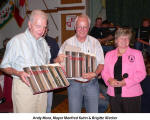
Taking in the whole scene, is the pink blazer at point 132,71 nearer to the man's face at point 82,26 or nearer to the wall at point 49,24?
the man's face at point 82,26

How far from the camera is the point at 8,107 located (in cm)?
300

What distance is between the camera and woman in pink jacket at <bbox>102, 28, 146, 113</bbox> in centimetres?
221

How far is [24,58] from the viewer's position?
1.81 meters

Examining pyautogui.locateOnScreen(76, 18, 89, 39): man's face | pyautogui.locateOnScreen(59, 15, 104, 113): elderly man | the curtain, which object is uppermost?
the curtain

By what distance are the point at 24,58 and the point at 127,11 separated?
671cm

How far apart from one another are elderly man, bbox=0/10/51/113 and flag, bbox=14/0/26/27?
303 inches

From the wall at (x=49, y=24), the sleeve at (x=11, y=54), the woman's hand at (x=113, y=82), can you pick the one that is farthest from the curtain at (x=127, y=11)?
the sleeve at (x=11, y=54)

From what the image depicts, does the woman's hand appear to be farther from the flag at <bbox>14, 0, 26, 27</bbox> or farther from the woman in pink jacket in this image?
the flag at <bbox>14, 0, 26, 27</bbox>

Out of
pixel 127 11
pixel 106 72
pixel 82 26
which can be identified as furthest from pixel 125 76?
pixel 127 11

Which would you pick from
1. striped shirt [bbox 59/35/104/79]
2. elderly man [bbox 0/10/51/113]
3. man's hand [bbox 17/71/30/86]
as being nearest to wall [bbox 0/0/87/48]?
striped shirt [bbox 59/35/104/79]

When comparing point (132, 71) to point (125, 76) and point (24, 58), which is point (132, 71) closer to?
point (125, 76)

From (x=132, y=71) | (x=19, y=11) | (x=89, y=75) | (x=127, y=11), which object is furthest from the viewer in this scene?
(x=19, y=11)

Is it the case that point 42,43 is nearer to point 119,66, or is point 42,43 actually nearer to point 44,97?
point 44,97

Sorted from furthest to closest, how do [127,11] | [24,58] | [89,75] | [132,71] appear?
[127,11] → [132,71] → [89,75] → [24,58]
